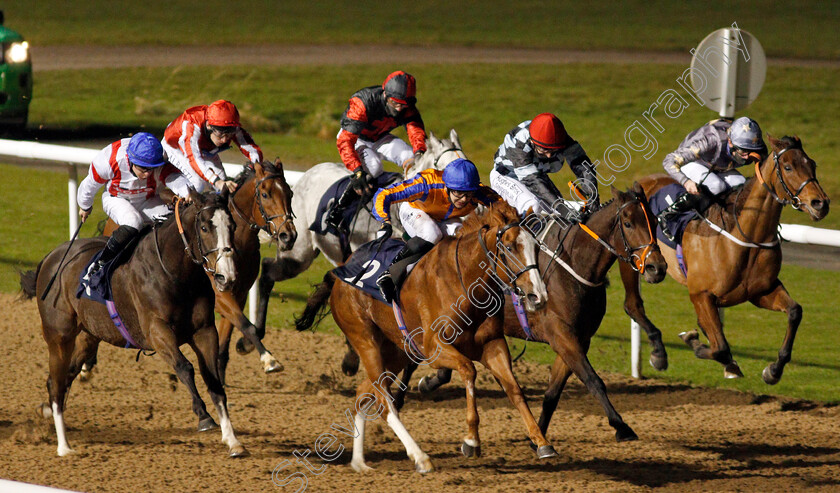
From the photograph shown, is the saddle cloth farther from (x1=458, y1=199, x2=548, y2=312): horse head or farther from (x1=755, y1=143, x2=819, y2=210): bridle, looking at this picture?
(x1=755, y1=143, x2=819, y2=210): bridle

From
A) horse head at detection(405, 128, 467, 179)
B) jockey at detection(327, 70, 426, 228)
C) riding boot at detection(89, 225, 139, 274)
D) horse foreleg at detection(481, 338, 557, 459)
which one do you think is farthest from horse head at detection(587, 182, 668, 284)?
riding boot at detection(89, 225, 139, 274)

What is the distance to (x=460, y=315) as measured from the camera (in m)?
5.77

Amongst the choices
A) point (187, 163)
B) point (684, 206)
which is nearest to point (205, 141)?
point (187, 163)

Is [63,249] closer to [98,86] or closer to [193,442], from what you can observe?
[193,442]

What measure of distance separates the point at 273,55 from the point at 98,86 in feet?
13.3

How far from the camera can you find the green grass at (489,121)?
8796mm

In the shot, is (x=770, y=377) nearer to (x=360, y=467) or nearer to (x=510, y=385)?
(x=510, y=385)

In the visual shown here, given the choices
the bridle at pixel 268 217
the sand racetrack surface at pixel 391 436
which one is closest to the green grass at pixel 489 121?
the sand racetrack surface at pixel 391 436

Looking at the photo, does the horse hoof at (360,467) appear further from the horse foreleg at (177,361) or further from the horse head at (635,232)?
the horse head at (635,232)

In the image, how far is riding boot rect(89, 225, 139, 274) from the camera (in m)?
6.39

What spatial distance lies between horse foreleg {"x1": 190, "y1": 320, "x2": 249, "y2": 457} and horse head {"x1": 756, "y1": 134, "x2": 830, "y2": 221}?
3410mm

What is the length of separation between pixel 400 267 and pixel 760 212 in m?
2.45

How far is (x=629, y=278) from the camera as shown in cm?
771

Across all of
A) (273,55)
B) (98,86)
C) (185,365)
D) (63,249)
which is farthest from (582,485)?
(273,55)
